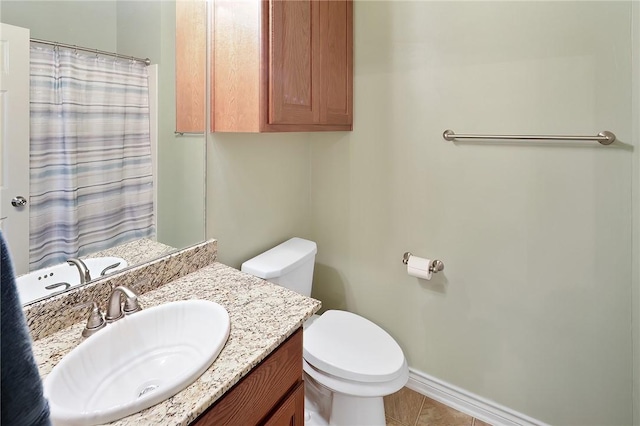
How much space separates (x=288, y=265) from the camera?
5.21ft

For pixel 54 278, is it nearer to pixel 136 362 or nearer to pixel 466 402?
pixel 136 362

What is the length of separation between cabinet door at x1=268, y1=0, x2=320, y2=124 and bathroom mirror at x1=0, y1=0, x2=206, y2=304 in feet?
1.23

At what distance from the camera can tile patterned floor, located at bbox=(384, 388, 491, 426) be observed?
164 centimetres

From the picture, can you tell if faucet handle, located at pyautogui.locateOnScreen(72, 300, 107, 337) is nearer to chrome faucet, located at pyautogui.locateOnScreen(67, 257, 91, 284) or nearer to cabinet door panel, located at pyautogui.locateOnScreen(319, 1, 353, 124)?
chrome faucet, located at pyautogui.locateOnScreen(67, 257, 91, 284)

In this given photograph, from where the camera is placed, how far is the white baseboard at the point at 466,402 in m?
1.56

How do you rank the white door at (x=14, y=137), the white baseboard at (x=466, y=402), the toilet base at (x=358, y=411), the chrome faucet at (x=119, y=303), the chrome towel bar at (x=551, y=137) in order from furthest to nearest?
the white baseboard at (x=466, y=402) → the toilet base at (x=358, y=411) → the chrome towel bar at (x=551, y=137) → the chrome faucet at (x=119, y=303) → the white door at (x=14, y=137)

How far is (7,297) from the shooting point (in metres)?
0.41

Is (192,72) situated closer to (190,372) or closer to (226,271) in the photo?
(226,271)

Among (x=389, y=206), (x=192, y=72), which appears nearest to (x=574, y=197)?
(x=389, y=206)

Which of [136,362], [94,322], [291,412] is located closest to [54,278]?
[94,322]

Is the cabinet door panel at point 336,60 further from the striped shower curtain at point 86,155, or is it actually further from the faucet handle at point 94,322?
the faucet handle at point 94,322

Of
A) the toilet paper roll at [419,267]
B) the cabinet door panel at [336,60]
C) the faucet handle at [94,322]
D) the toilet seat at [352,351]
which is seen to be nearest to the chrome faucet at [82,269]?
the faucet handle at [94,322]

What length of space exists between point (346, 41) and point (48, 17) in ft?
4.13

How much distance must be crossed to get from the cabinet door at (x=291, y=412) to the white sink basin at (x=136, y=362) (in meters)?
0.27
